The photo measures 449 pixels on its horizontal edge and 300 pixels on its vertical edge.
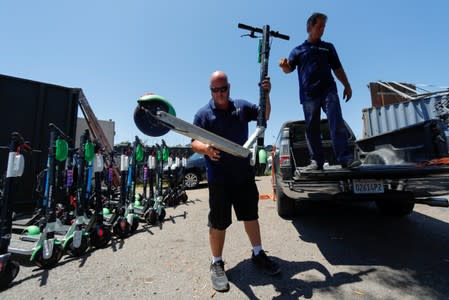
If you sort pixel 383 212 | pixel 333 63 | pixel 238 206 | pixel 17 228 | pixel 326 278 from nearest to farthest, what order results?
pixel 326 278
pixel 238 206
pixel 333 63
pixel 17 228
pixel 383 212

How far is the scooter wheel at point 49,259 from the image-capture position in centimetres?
292

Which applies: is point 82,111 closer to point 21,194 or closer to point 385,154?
point 21,194

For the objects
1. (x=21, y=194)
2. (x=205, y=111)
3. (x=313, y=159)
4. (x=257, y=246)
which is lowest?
(x=257, y=246)

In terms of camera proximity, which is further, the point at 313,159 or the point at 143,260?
the point at 313,159

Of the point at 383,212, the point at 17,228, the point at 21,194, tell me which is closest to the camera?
the point at 17,228

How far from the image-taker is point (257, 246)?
284 centimetres

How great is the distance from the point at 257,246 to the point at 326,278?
74cm

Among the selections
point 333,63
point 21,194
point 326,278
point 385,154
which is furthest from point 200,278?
point 21,194

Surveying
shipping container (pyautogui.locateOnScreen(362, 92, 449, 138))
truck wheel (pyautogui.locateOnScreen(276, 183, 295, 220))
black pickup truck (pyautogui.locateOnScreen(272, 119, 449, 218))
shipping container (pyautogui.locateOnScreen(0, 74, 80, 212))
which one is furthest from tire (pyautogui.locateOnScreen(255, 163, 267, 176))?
shipping container (pyautogui.locateOnScreen(362, 92, 449, 138))

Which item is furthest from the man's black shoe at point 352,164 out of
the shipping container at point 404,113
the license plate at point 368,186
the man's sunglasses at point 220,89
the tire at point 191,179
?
the tire at point 191,179

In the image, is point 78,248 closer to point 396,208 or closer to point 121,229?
point 121,229

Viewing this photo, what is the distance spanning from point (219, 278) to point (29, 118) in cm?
625

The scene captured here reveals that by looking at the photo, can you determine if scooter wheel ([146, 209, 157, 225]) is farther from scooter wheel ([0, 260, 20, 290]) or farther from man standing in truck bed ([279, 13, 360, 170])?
man standing in truck bed ([279, 13, 360, 170])

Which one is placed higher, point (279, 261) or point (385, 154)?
point (385, 154)
